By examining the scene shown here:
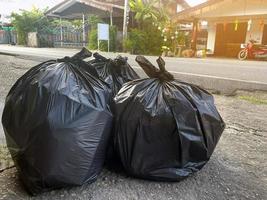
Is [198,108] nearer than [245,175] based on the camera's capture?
Yes

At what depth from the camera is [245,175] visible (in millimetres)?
1725

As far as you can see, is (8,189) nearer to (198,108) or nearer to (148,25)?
(198,108)

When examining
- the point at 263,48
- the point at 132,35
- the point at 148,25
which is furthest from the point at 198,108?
the point at 148,25

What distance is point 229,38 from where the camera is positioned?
16.8m

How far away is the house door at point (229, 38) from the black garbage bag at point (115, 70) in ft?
49.9

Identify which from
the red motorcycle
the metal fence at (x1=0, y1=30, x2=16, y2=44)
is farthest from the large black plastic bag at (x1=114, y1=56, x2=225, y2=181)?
the metal fence at (x1=0, y1=30, x2=16, y2=44)

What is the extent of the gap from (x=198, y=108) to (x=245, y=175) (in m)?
0.53

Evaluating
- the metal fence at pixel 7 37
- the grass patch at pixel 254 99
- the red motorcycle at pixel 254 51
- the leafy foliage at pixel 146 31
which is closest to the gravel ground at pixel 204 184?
the grass patch at pixel 254 99

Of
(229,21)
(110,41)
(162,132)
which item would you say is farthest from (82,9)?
(162,132)

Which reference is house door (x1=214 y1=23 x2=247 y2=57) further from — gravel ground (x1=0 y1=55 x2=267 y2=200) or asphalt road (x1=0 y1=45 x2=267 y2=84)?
gravel ground (x1=0 y1=55 x2=267 y2=200)

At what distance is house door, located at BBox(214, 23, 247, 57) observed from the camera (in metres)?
16.3

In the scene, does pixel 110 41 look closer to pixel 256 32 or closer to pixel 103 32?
pixel 103 32

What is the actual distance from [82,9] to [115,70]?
1996 centimetres

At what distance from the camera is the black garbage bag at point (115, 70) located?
197cm
